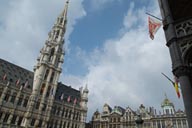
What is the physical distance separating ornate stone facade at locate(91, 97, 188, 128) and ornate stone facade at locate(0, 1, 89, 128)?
21.9 feet

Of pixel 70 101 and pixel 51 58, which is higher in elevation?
pixel 51 58

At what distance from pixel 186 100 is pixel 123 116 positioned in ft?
Answer: 162

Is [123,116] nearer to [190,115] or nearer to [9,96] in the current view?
[9,96]

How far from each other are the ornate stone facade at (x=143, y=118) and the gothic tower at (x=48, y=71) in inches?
786

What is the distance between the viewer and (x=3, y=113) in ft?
133

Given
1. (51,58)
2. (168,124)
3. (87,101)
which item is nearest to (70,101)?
(87,101)

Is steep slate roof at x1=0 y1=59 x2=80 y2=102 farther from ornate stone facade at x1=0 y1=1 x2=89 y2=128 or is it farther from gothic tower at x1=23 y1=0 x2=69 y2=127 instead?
gothic tower at x1=23 y1=0 x2=69 y2=127

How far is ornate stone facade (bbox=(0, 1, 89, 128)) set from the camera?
4278cm

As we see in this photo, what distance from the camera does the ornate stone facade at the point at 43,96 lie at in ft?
140

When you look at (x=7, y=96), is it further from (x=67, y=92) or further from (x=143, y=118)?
(x=143, y=118)

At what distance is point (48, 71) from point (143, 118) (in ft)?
106

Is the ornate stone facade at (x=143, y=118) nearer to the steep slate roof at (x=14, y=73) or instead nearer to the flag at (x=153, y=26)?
the steep slate roof at (x=14, y=73)

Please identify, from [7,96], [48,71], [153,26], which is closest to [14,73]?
[7,96]

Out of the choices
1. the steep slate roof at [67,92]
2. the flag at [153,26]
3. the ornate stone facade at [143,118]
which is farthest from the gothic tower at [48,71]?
the flag at [153,26]
